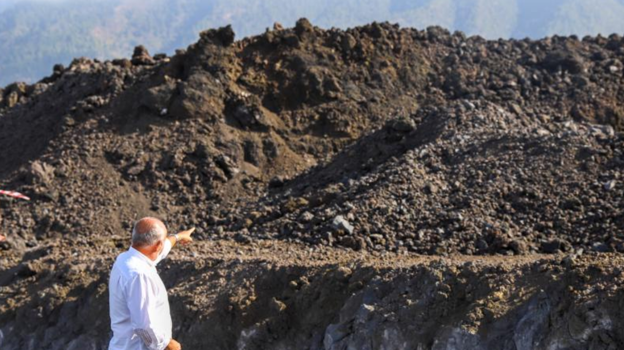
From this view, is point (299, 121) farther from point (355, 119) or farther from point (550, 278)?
point (550, 278)

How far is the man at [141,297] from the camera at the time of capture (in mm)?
5719

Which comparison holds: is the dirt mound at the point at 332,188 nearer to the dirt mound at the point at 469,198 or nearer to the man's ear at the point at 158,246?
the dirt mound at the point at 469,198

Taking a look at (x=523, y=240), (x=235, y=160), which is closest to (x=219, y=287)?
(x=523, y=240)

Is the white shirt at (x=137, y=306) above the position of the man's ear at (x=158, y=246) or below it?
below

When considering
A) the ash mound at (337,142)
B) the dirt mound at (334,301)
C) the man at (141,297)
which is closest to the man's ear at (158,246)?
the man at (141,297)

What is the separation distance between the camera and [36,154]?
53.3 ft

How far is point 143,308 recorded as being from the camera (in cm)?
571

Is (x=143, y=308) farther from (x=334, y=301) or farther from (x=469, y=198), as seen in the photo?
(x=469, y=198)

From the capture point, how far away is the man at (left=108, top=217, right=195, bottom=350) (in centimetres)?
572

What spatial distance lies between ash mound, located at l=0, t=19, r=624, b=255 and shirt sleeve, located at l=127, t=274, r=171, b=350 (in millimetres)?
5002

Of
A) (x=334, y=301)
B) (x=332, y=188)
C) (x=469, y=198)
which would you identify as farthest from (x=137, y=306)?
(x=332, y=188)

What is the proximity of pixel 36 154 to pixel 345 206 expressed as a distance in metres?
7.27

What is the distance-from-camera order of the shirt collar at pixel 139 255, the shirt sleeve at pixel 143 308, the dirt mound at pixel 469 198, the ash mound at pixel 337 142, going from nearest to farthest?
the shirt sleeve at pixel 143 308
the shirt collar at pixel 139 255
the dirt mound at pixel 469 198
the ash mound at pixel 337 142

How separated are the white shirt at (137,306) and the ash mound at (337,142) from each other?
492 centimetres
